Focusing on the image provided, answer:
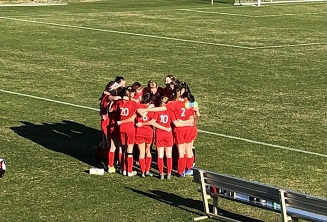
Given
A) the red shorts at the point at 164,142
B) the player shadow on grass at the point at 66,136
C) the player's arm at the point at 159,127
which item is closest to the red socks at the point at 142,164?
the red shorts at the point at 164,142

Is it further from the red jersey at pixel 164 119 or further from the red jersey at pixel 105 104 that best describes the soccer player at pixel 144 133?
the red jersey at pixel 105 104

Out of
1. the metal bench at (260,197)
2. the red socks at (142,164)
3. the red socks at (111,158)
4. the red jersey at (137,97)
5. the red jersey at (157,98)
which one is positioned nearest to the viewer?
the metal bench at (260,197)

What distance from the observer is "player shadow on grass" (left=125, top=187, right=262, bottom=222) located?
14.8 metres

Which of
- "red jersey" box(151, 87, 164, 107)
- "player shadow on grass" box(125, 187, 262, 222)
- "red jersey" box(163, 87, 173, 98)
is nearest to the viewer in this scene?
"player shadow on grass" box(125, 187, 262, 222)

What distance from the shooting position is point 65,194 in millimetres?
15922

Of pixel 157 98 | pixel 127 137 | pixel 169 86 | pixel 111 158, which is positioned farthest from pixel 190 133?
pixel 111 158

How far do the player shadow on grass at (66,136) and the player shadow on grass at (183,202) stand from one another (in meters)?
2.58

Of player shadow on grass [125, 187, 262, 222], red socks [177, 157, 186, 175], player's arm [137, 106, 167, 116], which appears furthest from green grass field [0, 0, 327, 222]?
player's arm [137, 106, 167, 116]

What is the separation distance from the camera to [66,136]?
67.8 feet

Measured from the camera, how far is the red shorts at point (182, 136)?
→ 16781 millimetres

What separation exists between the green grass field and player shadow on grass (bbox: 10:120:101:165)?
25 millimetres

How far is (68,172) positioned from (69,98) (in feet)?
26.9

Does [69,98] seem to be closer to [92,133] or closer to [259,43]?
[92,133]

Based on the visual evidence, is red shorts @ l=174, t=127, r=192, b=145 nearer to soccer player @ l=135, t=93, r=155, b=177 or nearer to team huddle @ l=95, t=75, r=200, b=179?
team huddle @ l=95, t=75, r=200, b=179
